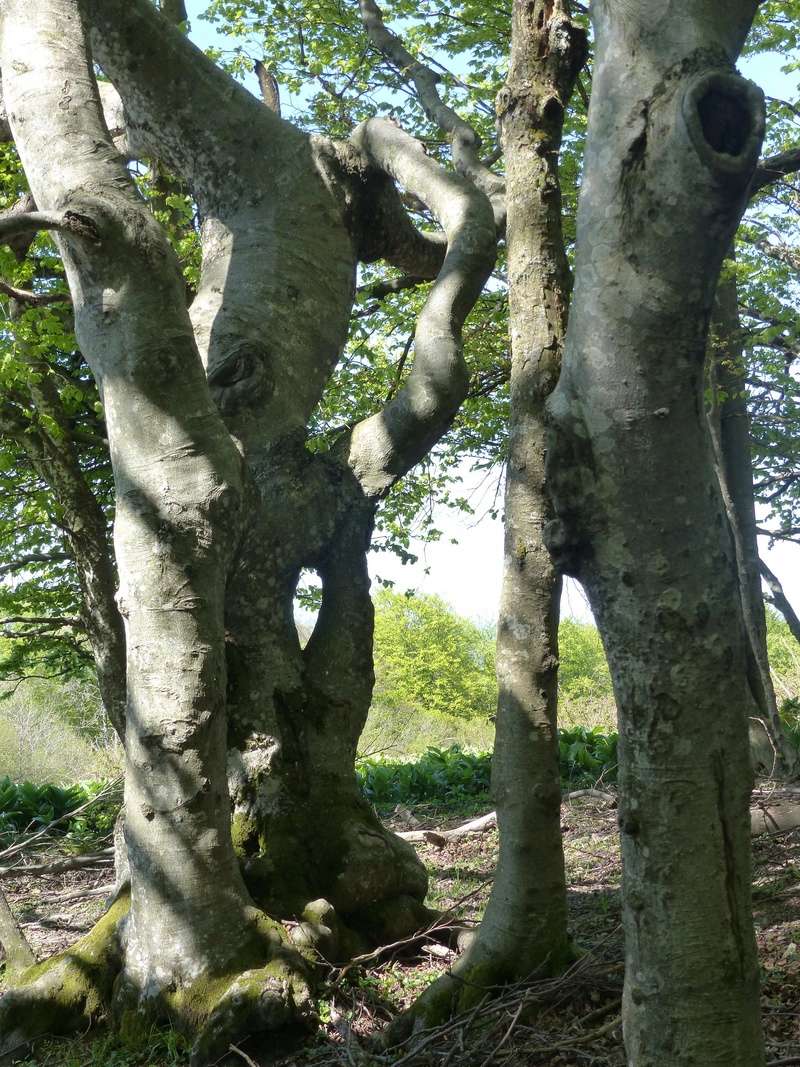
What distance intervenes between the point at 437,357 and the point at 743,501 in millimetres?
7529

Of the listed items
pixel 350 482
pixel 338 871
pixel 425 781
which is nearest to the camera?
pixel 338 871

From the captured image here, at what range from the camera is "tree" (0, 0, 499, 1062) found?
362cm

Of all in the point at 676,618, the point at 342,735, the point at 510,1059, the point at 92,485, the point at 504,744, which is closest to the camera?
the point at 676,618

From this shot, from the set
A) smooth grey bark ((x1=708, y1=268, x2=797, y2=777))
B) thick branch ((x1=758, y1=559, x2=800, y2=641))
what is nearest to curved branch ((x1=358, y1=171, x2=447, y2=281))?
smooth grey bark ((x1=708, y1=268, x2=797, y2=777))

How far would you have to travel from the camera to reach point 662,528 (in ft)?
6.01

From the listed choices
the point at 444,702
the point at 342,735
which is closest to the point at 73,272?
the point at 342,735

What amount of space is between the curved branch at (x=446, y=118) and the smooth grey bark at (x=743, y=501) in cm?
286

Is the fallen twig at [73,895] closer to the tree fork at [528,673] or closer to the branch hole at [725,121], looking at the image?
the tree fork at [528,673]

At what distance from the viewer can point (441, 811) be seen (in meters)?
10.4

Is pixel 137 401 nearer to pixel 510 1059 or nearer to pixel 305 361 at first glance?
pixel 305 361

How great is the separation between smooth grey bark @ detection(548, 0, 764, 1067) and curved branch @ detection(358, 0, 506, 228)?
175 inches

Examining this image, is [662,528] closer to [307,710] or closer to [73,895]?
[307,710]

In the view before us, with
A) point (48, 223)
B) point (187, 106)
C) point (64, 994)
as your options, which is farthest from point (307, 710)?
point (187, 106)

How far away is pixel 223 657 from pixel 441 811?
711 centimetres
